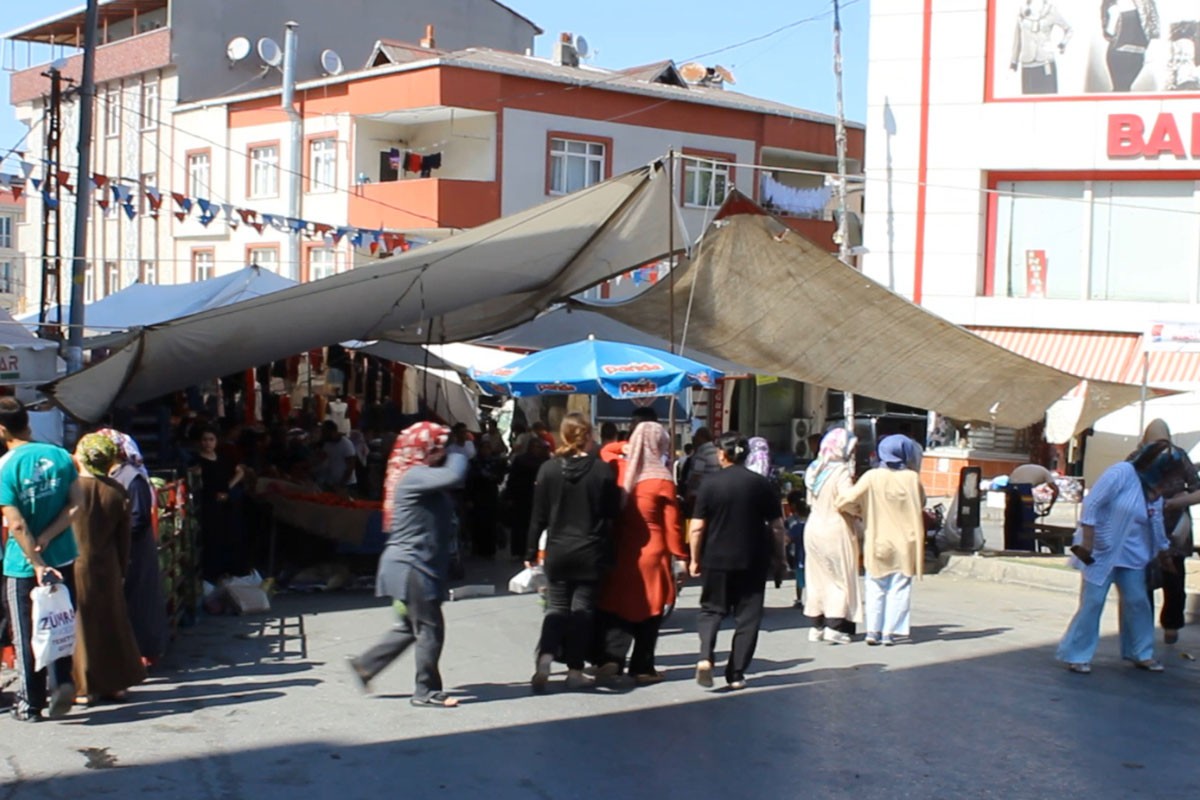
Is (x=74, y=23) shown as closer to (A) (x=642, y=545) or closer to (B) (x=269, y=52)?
(B) (x=269, y=52)

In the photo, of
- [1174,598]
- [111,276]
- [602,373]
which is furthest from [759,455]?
[111,276]

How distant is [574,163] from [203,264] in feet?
38.1

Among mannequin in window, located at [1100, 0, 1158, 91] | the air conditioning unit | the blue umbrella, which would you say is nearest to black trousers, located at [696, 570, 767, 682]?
the blue umbrella

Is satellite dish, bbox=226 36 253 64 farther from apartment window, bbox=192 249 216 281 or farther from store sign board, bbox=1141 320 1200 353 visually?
store sign board, bbox=1141 320 1200 353

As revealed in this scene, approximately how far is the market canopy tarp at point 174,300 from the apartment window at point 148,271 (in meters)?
22.8

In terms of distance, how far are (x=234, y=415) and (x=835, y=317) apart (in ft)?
35.3

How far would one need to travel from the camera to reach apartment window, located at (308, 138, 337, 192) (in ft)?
117

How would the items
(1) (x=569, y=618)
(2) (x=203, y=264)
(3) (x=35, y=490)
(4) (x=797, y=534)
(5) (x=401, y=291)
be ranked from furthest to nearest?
(2) (x=203, y=264) → (4) (x=797, y=534) → (5) (x=401, y=291) → (1) (x=569, y=618) → (3) (x=35, y=490)

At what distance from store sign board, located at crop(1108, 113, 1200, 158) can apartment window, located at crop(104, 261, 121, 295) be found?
100 ft

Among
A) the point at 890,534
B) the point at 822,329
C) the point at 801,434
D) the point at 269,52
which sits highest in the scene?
the point at 269,52

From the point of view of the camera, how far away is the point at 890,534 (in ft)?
33.3

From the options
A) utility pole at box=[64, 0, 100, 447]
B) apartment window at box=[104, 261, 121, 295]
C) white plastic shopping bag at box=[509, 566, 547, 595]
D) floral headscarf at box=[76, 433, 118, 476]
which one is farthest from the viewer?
apartment window at box=[104, 261, 121, 295]

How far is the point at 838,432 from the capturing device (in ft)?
34.7

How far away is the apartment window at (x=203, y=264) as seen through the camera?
40.0m
